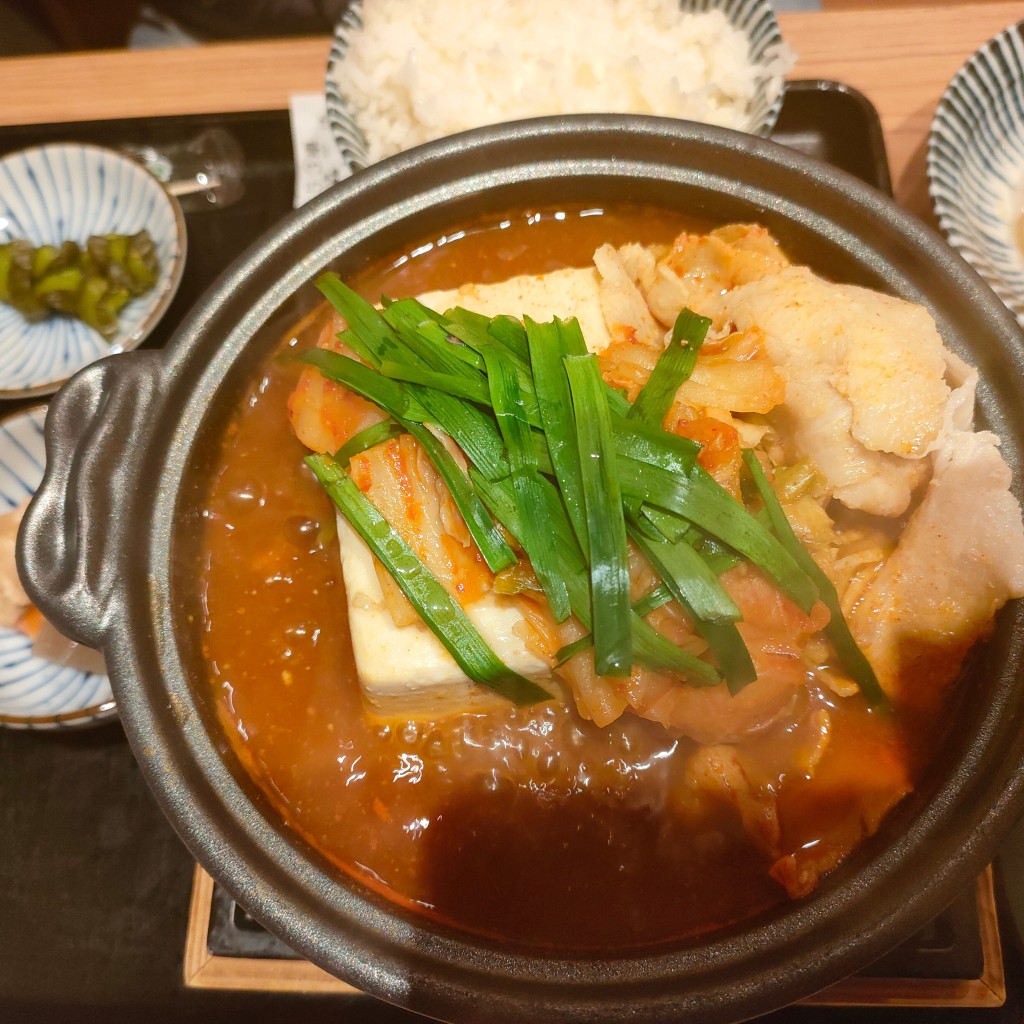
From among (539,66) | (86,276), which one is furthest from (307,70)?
(86,276)

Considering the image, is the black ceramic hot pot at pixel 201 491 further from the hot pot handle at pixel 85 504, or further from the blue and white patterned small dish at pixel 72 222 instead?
the blue and white patterned small dish at pixel 72 222

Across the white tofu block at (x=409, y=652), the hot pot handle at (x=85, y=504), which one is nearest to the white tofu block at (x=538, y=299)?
the white tofu block at (x=409, y=652)

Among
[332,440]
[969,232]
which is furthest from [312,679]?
[969,232]

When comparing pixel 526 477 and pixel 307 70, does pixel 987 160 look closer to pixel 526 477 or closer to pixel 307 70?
pixel 526 477

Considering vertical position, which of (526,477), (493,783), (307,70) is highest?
(307,70)

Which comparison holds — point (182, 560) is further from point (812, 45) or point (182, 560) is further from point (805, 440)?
point (812, 45)

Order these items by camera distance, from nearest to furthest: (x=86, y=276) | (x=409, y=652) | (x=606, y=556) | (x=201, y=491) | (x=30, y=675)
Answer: (x=606, y=556)
(x=409, y=652)
(x=201, y=491)
(x=30, y=675)
(x=86, y=276)

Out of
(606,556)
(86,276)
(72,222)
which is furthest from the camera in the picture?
(72,222)
